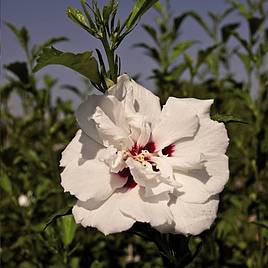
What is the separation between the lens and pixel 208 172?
38.9 inches

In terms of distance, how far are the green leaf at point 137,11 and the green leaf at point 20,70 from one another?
133cm

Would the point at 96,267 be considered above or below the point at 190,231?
below

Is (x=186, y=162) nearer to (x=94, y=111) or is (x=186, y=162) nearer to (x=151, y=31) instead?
(x=94, y=111)

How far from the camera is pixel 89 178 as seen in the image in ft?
3.21

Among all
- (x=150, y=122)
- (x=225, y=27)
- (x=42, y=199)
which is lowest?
(x=42, y=199)

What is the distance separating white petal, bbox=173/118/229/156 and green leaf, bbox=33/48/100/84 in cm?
24

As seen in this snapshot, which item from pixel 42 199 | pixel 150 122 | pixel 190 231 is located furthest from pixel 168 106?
pixel 42 199

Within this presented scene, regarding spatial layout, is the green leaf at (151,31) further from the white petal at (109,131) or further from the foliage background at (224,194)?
the white petal at (109,131)

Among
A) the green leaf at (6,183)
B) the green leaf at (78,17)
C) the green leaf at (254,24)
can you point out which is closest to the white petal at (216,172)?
the green leaf at (78,17)

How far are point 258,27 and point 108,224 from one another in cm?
186

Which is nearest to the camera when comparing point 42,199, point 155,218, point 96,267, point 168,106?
point 155,218

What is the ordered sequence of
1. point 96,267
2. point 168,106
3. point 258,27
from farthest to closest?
point 258,27
point 96,267
point 168,106

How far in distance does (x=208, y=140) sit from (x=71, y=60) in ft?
1.03

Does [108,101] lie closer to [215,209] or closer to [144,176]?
[144,176]
